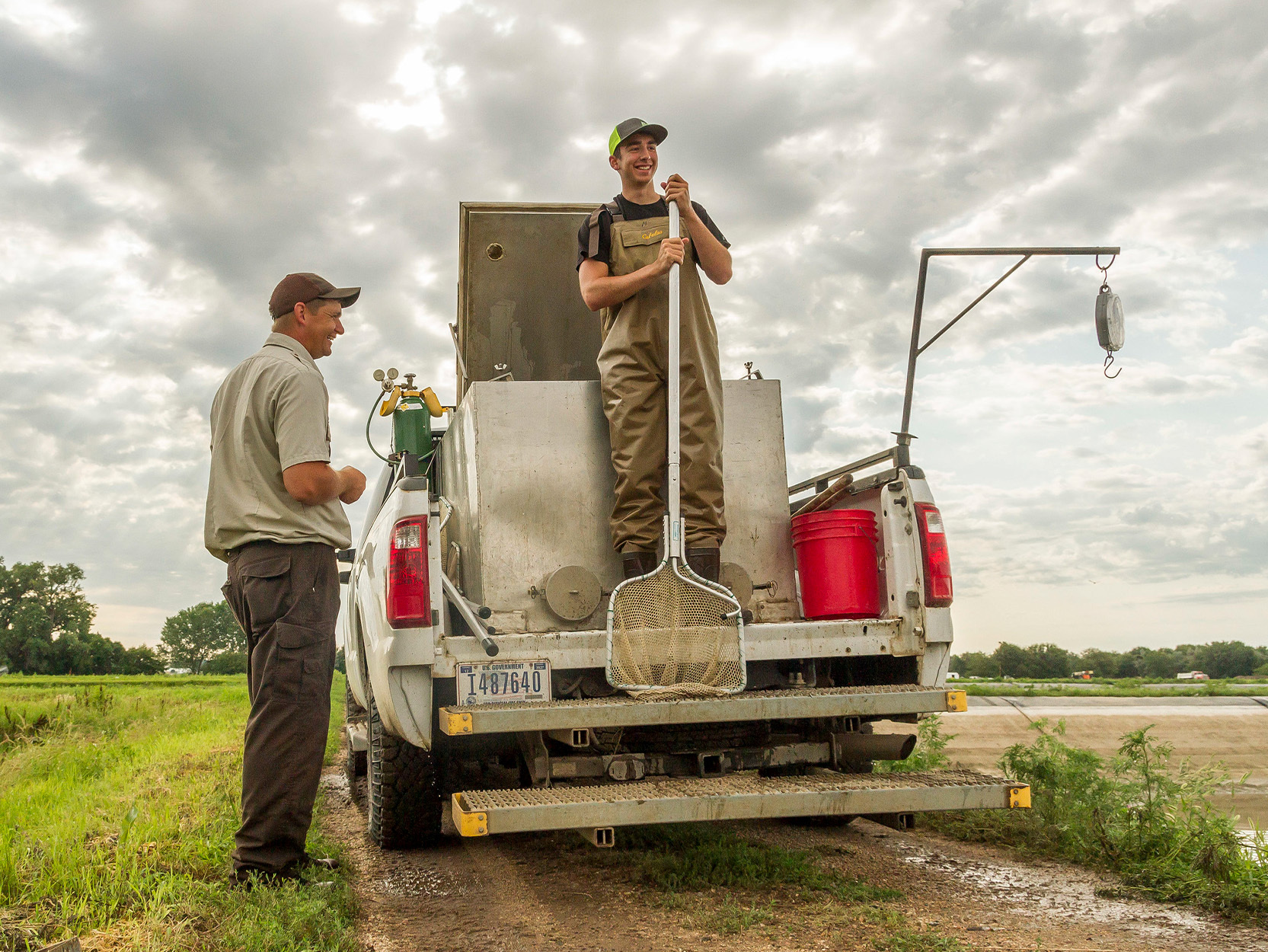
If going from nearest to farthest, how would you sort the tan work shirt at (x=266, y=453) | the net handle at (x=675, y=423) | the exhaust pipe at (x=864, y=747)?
1. the tan work shirt at (x=266, y=453)
2. the net handle at (x=675, y=423)
3. the exhaust pipe at (x=864, y=747)

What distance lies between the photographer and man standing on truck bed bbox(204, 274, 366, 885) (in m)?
3.68

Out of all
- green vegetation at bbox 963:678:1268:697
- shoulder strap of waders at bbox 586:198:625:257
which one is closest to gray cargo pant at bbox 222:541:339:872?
shoulder strap of waders at bbox 586:198:625:257

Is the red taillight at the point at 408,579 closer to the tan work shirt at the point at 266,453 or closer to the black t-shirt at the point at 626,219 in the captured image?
the tan work shirt at the point at 266,453

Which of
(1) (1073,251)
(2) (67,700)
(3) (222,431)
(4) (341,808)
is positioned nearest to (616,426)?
(3) (222,431)

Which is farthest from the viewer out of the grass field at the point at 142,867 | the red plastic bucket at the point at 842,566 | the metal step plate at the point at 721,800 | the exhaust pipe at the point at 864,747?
the red plastic bucket at the point at 842,566

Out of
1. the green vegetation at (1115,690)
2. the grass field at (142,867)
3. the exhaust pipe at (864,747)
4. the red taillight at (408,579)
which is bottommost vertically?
the green vegetation at (1115,690)

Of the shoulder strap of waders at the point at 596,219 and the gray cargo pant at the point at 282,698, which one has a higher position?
the shoulder strap of waders at the point at 596,219

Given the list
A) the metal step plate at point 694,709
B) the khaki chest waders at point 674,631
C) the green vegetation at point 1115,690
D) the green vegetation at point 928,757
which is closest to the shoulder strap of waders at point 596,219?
the khaki chest waders at point 674,631

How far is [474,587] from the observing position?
14.5ft

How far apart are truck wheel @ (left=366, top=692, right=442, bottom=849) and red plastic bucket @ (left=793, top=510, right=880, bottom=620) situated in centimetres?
200

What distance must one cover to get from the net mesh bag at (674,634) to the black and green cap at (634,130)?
2106mm

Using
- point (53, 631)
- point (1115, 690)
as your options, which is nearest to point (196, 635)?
point (53, 631)

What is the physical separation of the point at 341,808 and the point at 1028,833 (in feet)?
14.2

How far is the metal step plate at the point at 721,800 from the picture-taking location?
10.7 ft
